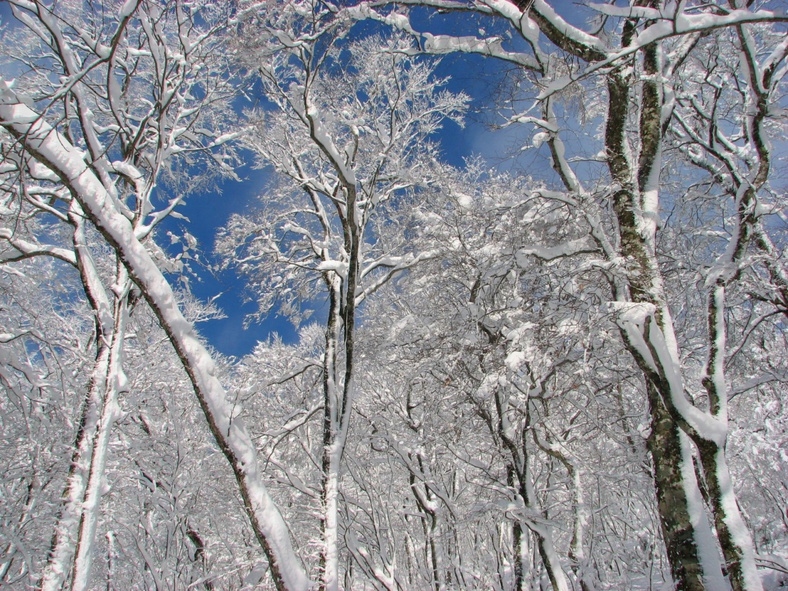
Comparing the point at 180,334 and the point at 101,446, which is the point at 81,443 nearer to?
the point at 101,446

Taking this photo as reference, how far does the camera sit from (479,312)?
5.20 meters

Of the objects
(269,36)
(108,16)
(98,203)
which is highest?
(108,16)

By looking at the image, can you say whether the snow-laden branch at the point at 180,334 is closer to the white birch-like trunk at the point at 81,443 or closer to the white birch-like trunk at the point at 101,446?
the white birch-like trunk at the point at 101,446

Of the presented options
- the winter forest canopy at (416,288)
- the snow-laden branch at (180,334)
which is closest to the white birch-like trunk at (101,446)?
the winter forest canopy at (416,288)

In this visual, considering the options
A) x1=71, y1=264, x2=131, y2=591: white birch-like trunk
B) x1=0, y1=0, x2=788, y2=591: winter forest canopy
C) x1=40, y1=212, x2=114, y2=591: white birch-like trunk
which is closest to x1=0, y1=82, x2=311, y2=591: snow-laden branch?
x1=0, y1=0, x2=788, y2=591: winter forest canopy

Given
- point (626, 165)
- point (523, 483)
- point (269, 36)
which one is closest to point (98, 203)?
point (269, 36)

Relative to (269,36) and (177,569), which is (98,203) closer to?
(269,36)

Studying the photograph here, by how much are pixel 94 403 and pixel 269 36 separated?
4.07 meters

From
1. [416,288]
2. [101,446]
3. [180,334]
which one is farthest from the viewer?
[416,288]

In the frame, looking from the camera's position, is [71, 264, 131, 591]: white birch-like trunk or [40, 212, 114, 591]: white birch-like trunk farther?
[40, 212, 114, 591]: white birch-like trunk

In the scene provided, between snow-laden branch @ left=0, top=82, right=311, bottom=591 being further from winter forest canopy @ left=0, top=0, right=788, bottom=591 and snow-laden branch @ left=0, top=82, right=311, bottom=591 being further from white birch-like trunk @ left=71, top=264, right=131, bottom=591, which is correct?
white birch-like trunk @ left=71, top=264, right=131, bottom=591

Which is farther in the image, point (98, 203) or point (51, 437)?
point (51, 437)

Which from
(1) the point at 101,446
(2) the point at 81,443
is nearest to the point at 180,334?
(1) the point at 101,446

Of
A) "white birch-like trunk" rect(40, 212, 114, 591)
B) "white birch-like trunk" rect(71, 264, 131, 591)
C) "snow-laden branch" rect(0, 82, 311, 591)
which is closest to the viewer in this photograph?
"snow-laden branch" rect(0, 82, 311, 591)
